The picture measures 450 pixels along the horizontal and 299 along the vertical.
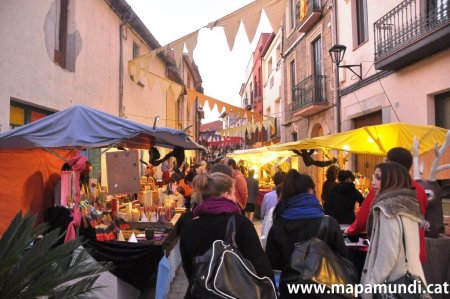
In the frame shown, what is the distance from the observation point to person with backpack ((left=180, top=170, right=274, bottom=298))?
270 cm

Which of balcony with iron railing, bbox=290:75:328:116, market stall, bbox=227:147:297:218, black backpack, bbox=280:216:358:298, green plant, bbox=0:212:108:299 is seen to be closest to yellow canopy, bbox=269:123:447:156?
black backpack, bbox=280:216:358:298

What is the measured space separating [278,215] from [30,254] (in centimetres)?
175

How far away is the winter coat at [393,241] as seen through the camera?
2992 mm

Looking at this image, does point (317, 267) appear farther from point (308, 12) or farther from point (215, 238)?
point (308, 12)

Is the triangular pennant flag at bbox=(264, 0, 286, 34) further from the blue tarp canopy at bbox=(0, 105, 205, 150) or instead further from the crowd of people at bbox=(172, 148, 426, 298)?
the crowd of people at bbox=(172, 148, 426, 298)

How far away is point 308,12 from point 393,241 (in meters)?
14.8

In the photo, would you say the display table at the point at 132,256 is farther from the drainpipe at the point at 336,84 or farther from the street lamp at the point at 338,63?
the drainpipe at the point at 336,84

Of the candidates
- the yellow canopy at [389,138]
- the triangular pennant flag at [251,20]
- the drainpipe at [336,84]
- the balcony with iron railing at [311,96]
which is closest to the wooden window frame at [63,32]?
the triangular pennant flag at [251,20]

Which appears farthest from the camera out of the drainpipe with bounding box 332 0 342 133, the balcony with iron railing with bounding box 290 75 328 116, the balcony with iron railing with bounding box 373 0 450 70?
the balcony with iron railing with bounding box 290 75 328 116

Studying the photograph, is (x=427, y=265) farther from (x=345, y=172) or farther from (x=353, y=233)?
(x=345, y=172)

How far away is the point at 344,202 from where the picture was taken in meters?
6.15

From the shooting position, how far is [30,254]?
9.73 feet

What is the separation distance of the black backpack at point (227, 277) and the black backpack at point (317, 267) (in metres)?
0.23

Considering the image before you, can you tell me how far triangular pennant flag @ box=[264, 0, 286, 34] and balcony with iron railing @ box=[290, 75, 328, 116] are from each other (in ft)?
33.6
